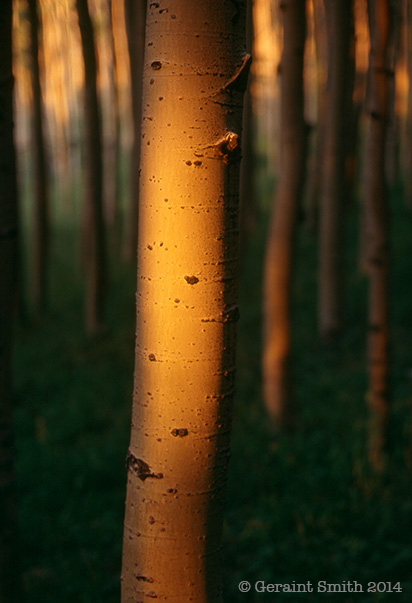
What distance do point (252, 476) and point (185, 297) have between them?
3.25 meters

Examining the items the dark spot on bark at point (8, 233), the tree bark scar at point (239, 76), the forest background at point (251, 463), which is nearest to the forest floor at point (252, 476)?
the forest background at point (251, 463)

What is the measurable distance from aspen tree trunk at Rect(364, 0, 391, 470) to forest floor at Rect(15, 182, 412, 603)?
0.41 m

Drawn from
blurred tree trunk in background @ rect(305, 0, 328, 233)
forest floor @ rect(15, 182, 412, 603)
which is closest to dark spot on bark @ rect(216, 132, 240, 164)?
forest floor @ rect(15, 182, 412, 603)

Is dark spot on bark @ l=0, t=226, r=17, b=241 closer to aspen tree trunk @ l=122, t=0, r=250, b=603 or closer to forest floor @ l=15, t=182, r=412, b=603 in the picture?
aspen tree trunk @ l=122, t=0, r=250, b=603

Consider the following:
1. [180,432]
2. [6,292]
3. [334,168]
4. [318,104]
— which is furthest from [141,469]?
[318,104]

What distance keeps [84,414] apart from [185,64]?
5049 mm

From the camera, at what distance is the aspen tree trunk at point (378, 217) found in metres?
4.17

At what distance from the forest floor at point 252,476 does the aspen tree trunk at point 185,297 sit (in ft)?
5.63

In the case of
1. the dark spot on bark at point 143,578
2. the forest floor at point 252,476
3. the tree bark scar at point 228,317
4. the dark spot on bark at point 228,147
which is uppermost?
the dark spot on bark at point 228,147

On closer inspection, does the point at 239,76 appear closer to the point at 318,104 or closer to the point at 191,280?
the point at 191,280

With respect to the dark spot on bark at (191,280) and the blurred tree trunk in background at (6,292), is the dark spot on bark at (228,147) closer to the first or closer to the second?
the dark spot on bark at (191,280)

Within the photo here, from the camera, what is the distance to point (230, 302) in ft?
5.95

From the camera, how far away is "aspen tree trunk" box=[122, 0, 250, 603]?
Result: 1.67 metres

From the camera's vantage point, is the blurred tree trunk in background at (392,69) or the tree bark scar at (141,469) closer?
the tree bark scar at (141,469)
